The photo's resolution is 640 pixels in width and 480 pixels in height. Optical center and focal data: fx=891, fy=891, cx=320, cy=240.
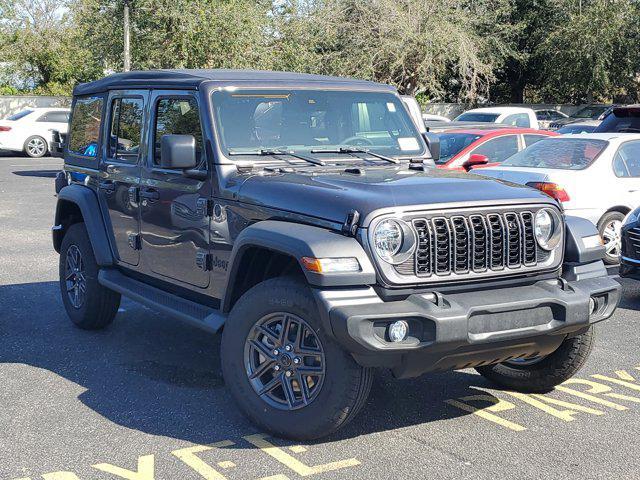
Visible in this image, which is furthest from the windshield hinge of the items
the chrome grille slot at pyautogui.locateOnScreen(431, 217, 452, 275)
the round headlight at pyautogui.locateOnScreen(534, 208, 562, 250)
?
the round headlight at pyautogui.locateOnScreen(534, 208, 562, 250)

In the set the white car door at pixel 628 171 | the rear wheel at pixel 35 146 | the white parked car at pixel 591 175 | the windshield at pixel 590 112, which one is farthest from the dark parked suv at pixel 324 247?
the windshield at pixel 590 112

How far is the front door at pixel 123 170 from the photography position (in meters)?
6.31

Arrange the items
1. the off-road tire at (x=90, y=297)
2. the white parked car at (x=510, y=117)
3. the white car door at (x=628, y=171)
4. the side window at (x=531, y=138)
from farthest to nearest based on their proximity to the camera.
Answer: the white parked car at (x=510, y=117)
the side window at (x=531, y=138)
the white car door at (x=628, y=171)
the off-road tire at (x=90, y=297)

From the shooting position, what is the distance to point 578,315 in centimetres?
475

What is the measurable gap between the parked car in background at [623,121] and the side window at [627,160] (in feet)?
10.8

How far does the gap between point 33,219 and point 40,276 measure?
4719 mm

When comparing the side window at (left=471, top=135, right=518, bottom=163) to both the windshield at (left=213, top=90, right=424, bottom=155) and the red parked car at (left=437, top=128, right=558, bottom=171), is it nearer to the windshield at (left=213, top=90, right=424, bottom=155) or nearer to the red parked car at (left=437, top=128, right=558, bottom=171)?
the red parked car at (left=437, top=128, right=558, bottom=171)

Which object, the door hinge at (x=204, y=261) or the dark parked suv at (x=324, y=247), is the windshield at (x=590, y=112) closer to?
the dark parked suv at (x=324, y=247)

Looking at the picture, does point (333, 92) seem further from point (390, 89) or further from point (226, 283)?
point (226, 283)

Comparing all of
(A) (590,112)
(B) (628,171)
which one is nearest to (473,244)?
(B) (628,171)

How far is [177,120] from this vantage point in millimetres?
5938

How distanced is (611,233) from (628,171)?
0.80m

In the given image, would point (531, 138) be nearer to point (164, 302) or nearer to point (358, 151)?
point (358, 151)

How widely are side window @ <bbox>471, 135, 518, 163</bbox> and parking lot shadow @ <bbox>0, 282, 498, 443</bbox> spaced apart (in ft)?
20.8
